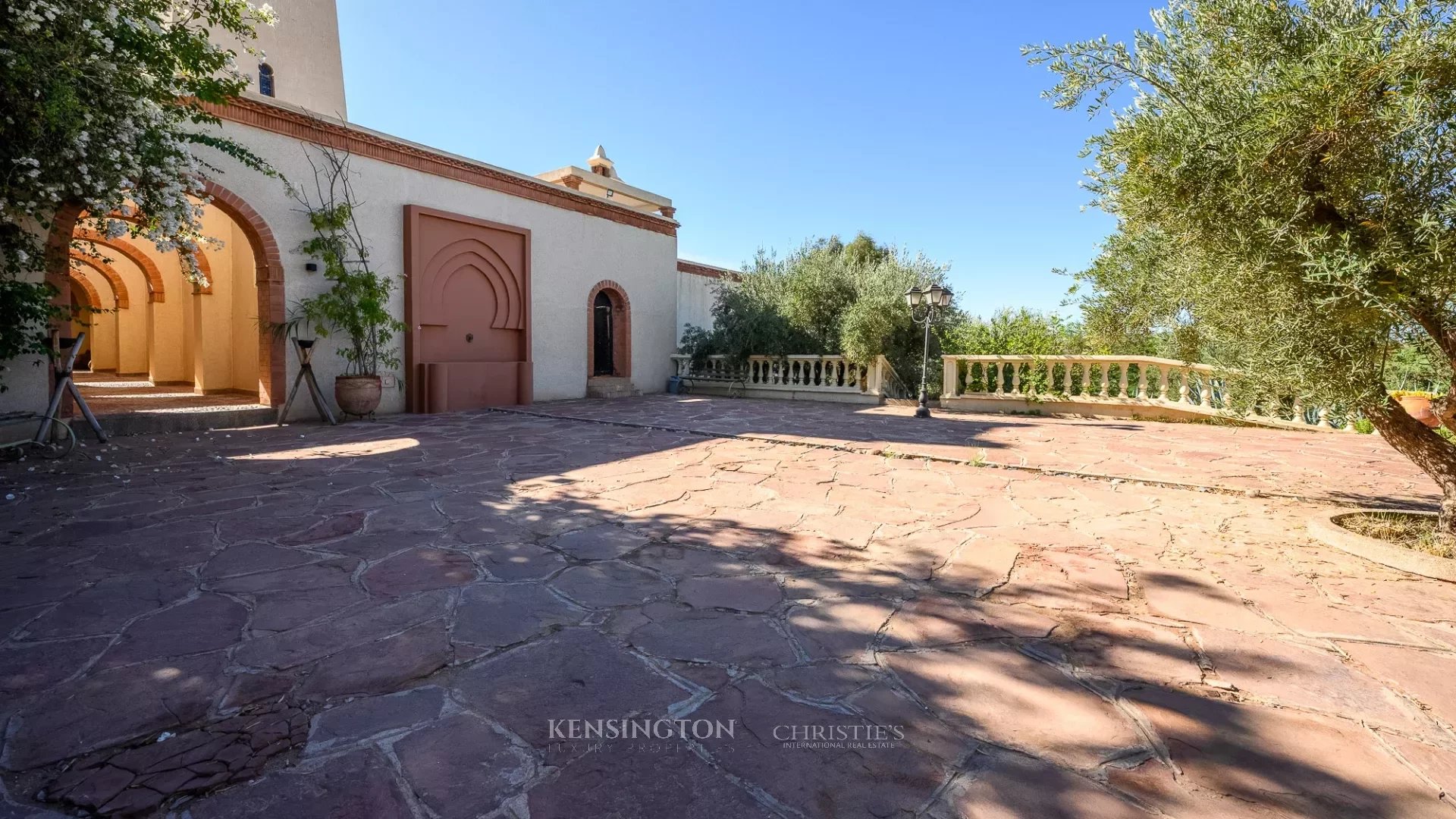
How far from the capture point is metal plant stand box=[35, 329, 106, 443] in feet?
21.0

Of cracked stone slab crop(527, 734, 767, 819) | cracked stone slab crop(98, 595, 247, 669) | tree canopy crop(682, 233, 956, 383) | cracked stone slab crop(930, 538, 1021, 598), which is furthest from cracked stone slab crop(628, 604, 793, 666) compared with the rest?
tree canopy crop(682, 233, 956, 383)

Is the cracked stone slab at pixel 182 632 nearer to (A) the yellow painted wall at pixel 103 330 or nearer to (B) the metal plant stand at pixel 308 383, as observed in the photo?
(B) the metal plant stand at pixel 308 383

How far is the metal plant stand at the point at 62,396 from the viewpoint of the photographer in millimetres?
6395

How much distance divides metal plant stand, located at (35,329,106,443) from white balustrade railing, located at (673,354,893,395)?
10.7 meters

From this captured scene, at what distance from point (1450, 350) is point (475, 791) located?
4.94 metres

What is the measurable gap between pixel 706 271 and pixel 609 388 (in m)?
6.45

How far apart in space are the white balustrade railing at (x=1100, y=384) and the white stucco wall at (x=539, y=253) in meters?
6.95

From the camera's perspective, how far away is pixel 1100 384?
11766 millimetres

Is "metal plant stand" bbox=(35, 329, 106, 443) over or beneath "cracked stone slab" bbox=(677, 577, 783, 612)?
over

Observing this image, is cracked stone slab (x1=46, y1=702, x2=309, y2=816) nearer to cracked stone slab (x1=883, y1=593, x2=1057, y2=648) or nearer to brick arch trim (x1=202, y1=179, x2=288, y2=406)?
cracked stone slab (x1=883, y1=593, x2=1057, y2=648)

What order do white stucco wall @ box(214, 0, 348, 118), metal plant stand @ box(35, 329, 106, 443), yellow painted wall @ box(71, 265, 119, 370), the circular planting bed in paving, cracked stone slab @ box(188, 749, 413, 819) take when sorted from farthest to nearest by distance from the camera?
yellow painted wall @ box(71, 265, 119, 370) < white stucco wall @ box(214, 0, 348, 118) < metal plant stand @ box(35, 329, 106, 443) < the circular planting bed in paving < cracked stone slab @ box(188, 749, 413, 819)

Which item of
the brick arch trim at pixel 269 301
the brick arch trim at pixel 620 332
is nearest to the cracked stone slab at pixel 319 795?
the brick arch trim at pixel 269 301

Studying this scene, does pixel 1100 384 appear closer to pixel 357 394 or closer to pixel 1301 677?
pixel 1301 677

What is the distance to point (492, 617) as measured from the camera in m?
2.65
